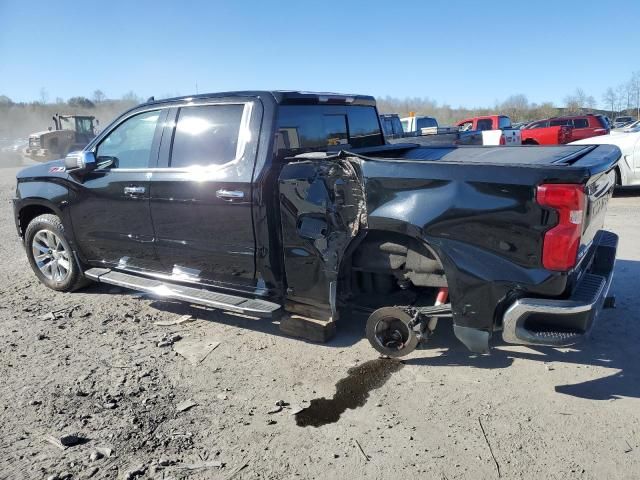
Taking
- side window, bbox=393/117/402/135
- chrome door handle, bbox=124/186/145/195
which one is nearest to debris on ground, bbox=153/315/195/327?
chrome door handle, bbox=124/186/145/195

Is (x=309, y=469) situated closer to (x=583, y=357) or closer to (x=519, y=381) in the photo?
(x=519, y=381)

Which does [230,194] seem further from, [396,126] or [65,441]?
[396,126]

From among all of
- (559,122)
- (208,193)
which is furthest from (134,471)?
(559,122)

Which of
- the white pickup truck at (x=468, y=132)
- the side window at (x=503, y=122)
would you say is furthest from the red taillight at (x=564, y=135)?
the side window at (x=503, y=122)

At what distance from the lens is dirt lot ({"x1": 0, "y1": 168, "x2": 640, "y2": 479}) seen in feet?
8.99

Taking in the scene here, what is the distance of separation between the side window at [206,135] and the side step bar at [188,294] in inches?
42.9

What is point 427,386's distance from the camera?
11.5ft

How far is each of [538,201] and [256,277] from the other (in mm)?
2239

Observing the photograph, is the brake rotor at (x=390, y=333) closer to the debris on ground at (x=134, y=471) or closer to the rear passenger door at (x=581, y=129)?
the debris on ground at (x=134, y=471)

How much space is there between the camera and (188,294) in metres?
4.51

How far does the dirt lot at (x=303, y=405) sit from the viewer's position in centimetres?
274

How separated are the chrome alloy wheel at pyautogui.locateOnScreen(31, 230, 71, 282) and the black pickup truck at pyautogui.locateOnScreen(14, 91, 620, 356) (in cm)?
4

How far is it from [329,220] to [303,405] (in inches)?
50.1

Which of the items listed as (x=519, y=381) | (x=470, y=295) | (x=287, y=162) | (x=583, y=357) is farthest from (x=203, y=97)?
(x=583, y=357)
